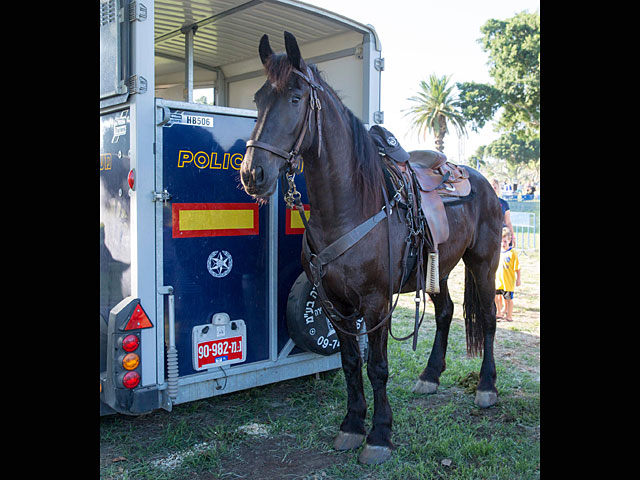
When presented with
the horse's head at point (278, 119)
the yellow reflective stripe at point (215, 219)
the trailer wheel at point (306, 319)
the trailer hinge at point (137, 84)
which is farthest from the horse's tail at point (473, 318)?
the trailer hinge at point (137, 84)

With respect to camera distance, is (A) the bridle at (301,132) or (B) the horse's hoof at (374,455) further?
(B) the horse's hoof at (374,455)

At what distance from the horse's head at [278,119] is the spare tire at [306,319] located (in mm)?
1226

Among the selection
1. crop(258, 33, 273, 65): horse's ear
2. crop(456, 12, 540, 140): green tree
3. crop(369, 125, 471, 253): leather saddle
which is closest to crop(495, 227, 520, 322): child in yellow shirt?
crop(369, 125, 471, 253): leather saddle

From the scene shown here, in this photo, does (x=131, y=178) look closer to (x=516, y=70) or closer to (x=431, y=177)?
(x=431, y=177)

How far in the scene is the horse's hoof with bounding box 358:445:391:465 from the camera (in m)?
3.47

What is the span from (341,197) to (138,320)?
1.54 meters

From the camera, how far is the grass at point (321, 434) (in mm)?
3389

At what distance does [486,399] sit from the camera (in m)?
4.52

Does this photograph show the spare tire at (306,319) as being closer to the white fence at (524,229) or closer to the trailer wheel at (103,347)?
the trailer wheel at (103,347)

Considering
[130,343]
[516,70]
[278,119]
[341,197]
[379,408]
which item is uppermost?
[516,70]

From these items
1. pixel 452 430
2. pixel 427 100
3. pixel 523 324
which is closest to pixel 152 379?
pixel 452 430

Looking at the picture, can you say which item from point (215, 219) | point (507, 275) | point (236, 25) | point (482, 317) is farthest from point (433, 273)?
point (507, 275)
